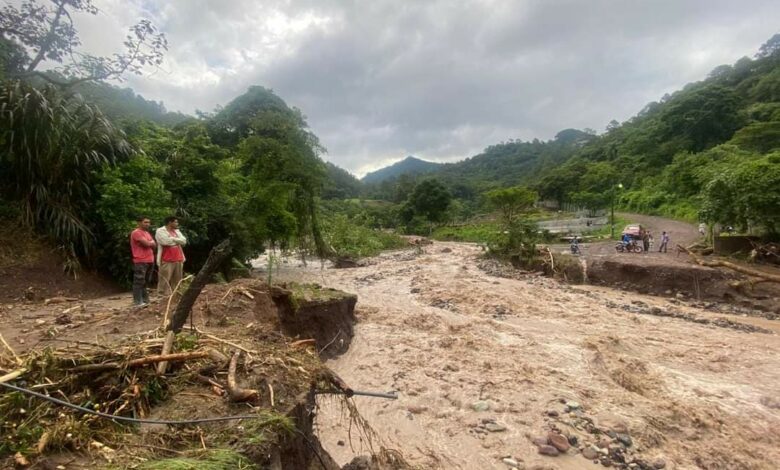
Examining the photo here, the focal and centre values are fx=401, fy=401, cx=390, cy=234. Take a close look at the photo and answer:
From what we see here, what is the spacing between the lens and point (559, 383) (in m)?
6.10

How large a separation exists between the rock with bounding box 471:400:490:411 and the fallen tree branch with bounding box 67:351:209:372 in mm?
3785

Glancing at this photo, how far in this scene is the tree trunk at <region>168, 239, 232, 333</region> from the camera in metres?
2.94

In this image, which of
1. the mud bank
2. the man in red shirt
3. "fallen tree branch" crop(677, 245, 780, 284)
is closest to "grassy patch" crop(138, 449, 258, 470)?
the man in red shirt

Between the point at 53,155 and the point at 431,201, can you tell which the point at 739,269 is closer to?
the point at 53,155

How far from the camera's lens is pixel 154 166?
9.33 metres

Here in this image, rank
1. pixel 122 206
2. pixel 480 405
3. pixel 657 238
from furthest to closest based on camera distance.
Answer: pixel 657 238 < pixel 122 206 < pixel 480 405

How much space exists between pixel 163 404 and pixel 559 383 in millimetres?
5513

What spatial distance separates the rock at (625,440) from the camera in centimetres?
449

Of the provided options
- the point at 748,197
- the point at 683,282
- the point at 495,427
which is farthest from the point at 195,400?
the point at 748,197

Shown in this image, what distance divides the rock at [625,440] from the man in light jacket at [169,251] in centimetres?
625

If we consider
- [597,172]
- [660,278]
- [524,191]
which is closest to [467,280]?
[660,278]

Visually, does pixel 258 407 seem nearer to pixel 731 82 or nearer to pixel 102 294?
pixel 102 294

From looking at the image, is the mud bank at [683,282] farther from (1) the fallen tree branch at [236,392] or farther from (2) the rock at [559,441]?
(1) the fallen tree branch at [236,392]

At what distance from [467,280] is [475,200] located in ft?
196
